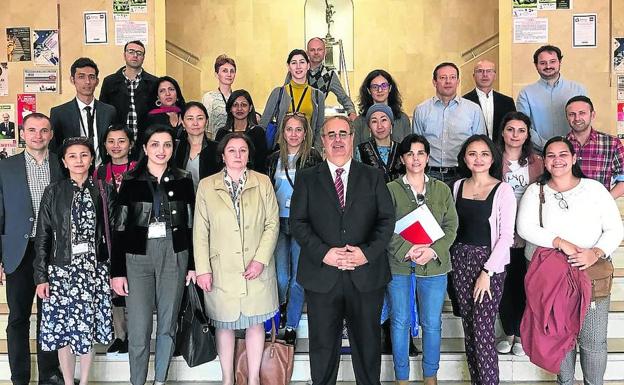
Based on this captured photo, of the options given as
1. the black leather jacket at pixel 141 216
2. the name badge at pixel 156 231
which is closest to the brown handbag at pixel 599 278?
the black leather jacket at pixel 141 216

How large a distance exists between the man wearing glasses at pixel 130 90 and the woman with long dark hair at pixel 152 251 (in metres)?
1.46

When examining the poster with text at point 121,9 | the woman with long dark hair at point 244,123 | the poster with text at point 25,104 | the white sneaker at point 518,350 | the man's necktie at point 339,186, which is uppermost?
the poster with text at point 121,9

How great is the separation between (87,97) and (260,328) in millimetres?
2339

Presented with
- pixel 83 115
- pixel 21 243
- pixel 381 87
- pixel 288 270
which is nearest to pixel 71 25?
pixel 83 115

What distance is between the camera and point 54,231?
3646 millimetres

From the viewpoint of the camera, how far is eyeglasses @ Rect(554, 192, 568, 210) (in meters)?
3.61

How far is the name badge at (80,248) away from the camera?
3627 millimetres

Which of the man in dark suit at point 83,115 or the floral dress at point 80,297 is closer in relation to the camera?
the floral dress at point 80,297

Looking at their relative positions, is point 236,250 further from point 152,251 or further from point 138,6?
point 138,6

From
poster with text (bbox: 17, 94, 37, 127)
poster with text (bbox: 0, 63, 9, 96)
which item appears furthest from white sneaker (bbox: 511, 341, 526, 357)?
poster with text (bbox: 0, 63, 9, 96)

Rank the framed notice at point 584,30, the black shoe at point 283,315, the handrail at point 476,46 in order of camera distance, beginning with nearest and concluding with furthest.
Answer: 1. the black shoe at point 283,315
2. the framed notice at point 584,30
3. the handrail at point 476,46

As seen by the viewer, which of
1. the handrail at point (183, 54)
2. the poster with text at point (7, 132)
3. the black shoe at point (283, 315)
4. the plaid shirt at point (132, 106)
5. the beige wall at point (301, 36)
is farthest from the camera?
the beige wall at point (301, 36)

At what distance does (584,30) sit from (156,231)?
5.93 meters

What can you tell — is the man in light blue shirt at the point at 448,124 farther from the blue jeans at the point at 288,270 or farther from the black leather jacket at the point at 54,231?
the black leather jacket at the point at 54,231
